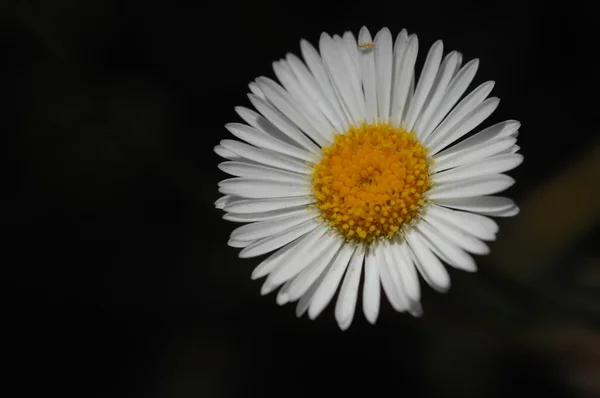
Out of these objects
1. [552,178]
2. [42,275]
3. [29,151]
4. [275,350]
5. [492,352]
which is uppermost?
[29,151]

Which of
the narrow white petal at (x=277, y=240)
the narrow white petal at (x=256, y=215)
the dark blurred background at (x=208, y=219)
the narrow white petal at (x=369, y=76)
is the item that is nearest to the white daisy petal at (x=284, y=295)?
the narrow white petal at (x=277, y=240)

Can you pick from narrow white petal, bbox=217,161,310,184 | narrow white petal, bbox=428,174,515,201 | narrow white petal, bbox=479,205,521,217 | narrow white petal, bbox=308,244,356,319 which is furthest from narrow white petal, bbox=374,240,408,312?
narrow white petal, bbox=217,161,310,184

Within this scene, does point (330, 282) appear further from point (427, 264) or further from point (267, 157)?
point (267, 157)

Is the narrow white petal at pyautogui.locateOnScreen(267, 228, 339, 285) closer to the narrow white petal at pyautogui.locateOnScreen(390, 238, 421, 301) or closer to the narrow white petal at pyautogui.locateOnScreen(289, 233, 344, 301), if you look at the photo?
the narrow white petal at pyautogui.locateOnScreen(289, 233, 344, 301)

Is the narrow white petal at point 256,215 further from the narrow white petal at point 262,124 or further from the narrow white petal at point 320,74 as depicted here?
the narrow white petal at point 320,74

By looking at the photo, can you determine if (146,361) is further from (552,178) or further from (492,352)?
(552,178)

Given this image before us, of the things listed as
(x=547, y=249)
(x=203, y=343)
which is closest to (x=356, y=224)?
(x=547, y=249)
